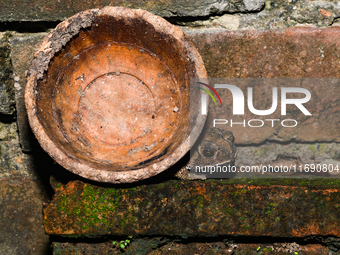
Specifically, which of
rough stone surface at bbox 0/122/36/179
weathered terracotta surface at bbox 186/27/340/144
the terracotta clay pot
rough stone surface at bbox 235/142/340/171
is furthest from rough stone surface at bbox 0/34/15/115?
rough stone surface at bbox 235/142/340/171

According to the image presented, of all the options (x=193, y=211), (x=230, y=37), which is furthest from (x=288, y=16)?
(x=193, y=211)

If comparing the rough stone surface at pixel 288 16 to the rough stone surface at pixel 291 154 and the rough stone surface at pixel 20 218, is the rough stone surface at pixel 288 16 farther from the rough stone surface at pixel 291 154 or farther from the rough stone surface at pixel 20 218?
the rough stone surface at pixel 20 218

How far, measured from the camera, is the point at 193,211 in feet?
6.38

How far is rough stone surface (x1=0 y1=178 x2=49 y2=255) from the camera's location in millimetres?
2383

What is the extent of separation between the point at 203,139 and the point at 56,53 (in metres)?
1.06

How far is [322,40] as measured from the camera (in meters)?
2.09

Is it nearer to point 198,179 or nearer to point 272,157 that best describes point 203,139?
point 198,179

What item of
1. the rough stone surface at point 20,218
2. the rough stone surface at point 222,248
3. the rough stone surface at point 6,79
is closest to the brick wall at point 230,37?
the rough stone surface at point 6,79

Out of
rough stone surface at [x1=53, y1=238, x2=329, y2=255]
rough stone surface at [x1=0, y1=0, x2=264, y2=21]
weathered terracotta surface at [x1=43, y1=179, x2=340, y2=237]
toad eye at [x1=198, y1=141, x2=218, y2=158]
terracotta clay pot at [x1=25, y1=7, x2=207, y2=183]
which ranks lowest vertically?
rough stone surface at [x1=53, y1=238, x2=329, y2=255]

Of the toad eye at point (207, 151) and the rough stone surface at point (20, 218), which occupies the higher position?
the toad eye at point (207, 151)

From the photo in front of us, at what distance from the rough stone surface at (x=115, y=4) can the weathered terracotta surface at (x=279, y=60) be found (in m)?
0.15

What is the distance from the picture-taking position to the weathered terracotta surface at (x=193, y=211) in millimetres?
1920

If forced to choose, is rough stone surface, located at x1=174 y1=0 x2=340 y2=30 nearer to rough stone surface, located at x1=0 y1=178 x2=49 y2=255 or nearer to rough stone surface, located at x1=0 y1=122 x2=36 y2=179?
rough stone surface, located at x1=0 y1=122 x2=36 y2=179

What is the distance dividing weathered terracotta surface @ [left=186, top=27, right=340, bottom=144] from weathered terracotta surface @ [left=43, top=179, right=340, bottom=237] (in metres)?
0.56
